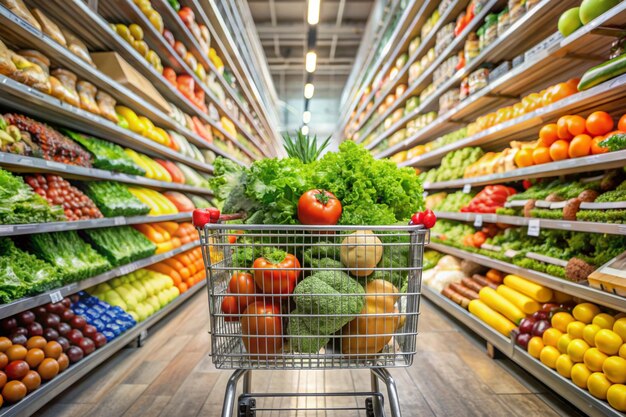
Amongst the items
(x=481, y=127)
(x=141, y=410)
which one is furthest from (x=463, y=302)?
(x=141, y=410)

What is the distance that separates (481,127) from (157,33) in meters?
3.06

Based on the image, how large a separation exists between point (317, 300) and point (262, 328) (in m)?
0.18

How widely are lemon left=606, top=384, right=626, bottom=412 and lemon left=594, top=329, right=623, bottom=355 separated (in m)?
0.16

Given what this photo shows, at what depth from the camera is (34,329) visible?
6.58 ft

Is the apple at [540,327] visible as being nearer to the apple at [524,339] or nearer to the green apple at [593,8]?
the apple at [524,339]

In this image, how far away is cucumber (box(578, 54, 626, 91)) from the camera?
5.99 ft

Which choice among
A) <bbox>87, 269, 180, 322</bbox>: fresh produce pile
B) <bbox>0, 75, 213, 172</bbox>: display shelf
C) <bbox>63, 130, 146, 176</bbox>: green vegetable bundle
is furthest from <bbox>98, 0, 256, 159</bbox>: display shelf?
<bbox>87, 269, 180, 322</bbox>: fresh produce pile

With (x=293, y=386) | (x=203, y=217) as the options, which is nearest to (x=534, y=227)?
(x=293, y=386)

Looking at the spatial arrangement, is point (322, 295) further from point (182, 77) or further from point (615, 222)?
point (182, 77)

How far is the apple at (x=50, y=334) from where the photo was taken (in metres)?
2.06

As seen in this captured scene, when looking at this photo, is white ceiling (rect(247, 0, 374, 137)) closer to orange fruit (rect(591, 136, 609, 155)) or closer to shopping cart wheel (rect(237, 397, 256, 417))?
orange fruit (rect(591, 136, 609, 155))

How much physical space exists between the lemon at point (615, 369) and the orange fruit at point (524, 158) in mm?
1422

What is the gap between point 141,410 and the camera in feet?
6.50

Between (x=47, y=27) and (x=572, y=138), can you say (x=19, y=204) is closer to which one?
(x=47, y=27)
